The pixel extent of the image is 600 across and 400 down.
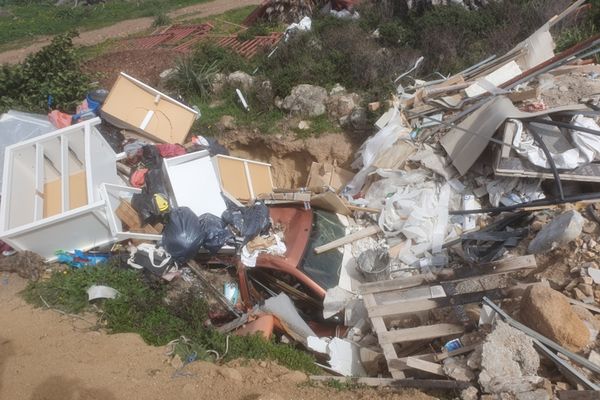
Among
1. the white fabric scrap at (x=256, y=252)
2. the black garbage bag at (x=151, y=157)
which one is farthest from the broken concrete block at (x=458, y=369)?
the black garbage bag at (x=151, y=157)

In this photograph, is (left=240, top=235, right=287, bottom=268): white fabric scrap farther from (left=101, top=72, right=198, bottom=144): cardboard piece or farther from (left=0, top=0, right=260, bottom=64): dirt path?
(left=0, top=0, right=260, bottom=64): dirt path

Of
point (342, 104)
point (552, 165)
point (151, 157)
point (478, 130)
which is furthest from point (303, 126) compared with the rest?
point (552, 165)

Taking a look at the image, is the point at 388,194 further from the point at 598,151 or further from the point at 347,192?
the point at 598,151

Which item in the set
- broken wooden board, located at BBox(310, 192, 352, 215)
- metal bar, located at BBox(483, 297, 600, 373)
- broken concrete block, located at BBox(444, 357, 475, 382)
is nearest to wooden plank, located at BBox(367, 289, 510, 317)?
metal bar, located at BBox(483, 297, 600, 373)

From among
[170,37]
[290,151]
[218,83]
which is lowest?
[290,151]

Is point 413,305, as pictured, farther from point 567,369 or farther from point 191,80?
point 191,80

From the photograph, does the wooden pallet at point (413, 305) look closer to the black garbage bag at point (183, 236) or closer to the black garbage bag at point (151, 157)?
the black garbage bag at point (183, 236)
